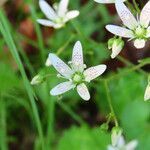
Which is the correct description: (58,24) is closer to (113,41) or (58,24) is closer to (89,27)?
(113,41)

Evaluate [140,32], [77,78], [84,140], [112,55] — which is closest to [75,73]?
[77,78]

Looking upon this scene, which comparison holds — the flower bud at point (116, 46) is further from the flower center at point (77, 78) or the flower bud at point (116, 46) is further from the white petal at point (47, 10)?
the white petal at point (47, 10)

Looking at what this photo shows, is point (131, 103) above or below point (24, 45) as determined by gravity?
below

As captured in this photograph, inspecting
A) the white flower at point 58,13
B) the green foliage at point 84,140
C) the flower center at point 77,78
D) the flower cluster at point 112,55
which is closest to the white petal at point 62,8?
the white flower at point 58,13

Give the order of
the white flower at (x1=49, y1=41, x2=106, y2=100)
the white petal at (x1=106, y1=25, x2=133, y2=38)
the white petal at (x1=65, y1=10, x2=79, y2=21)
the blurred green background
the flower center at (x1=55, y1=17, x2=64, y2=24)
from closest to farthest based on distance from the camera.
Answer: the white petal at (x1=106, y1=25, x2=133, y2=38) < the white flower at (x1=49, y1=41, x2=106, y2=100) < the white petal at (x1=65, y1=10, x2=79, y2=21) < the flower center at (x1=55, y1=17, x2=64, y2=24) < the blurred green background

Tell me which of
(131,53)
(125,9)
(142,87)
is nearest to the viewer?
(125,9)

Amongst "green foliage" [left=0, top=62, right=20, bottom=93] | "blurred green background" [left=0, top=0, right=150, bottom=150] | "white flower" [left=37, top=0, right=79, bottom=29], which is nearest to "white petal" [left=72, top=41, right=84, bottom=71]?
"blurred green background" [left=0, top=0, right=150, bottom=150]

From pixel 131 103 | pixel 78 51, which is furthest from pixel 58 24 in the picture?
pixel 131 103

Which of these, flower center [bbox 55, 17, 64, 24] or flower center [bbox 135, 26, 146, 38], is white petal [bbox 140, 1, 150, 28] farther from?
flower center [bbox 55, 17, 64, 24]
